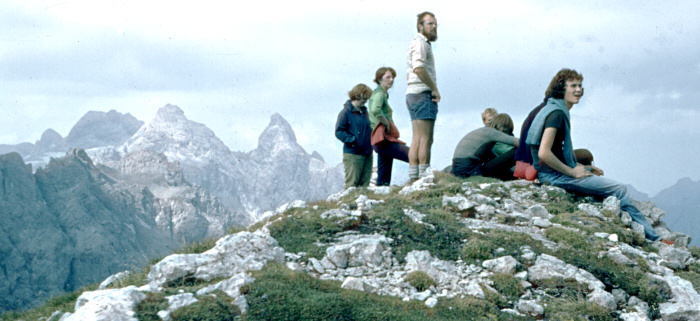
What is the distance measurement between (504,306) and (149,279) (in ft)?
17.1

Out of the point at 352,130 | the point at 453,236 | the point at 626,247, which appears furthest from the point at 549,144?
the point at 352,130

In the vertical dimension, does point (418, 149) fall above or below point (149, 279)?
above

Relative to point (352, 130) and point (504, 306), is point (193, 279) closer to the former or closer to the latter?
point (504, 306)

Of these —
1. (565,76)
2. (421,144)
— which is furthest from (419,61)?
(565,76)

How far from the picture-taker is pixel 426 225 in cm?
A: 1176

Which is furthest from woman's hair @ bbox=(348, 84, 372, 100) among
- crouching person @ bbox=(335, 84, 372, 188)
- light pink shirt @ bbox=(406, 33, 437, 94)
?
light pink shirt @ bbox=(406, 33, 437, 94)

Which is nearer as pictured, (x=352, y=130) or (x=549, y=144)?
(x=549, y=144)

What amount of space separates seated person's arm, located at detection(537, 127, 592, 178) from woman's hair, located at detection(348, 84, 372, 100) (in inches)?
176

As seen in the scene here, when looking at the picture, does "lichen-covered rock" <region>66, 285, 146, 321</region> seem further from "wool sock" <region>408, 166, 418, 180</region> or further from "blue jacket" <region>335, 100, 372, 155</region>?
"wool sock" <region>408, 166, 418, 180</region>

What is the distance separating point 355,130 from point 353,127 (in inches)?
3.9

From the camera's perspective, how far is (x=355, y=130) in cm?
1598

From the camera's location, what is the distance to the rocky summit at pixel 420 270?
8.03 m

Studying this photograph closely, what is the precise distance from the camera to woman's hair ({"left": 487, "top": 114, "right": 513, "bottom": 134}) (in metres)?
16.5

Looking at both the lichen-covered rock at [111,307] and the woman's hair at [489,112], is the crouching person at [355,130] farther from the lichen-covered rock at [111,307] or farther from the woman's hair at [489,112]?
the lichen-covered rock at [111,307]
